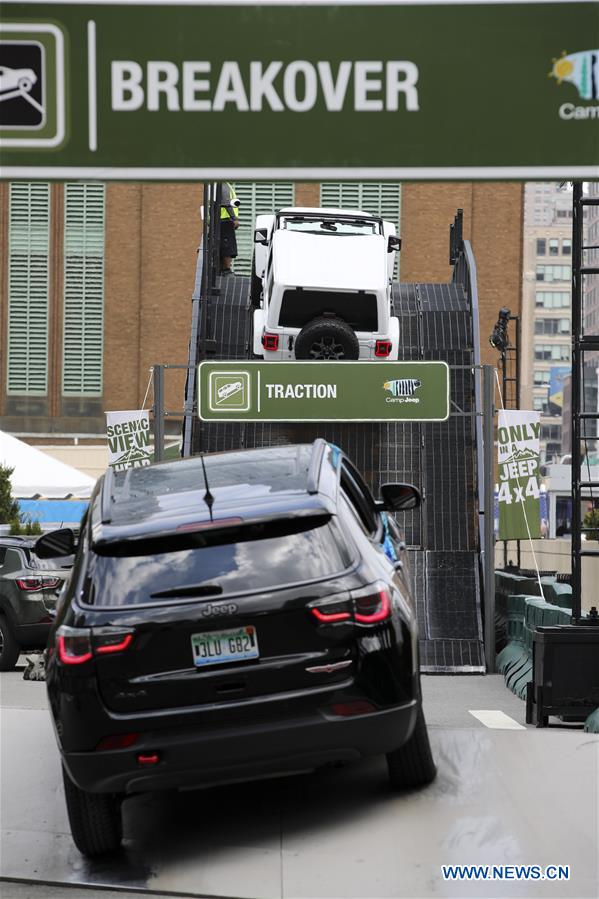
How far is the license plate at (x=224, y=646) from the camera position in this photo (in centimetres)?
591

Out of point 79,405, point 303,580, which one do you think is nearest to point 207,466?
point 303,580

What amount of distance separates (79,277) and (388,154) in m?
47.6

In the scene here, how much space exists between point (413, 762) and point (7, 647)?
1103cm

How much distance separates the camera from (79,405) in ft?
172

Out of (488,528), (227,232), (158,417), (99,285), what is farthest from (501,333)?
(99,285)

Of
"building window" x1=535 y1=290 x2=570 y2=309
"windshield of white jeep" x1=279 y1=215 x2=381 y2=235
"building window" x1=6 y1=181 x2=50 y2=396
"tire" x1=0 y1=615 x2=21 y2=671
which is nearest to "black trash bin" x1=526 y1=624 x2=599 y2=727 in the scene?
"tire" x1=0 y1=615 x2=21 y2=671

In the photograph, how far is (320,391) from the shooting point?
758 inches

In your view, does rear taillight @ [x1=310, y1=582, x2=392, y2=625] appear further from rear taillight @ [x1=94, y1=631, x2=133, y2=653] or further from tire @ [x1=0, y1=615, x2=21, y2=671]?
tire @ [x1=0, y1=615, x2=21, y2=671]

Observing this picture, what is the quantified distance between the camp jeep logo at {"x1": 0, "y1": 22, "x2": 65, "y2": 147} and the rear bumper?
9.06 ft

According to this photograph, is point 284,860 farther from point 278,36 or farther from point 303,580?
point 278,36

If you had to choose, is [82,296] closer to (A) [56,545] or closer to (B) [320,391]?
(B) [320,391]

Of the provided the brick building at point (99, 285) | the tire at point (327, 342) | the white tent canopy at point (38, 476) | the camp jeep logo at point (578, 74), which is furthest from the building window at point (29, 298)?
the camp jeep logo at point (578, 74)

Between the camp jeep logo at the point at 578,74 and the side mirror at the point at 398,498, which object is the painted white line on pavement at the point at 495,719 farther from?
the camp jeep logo at the point at 578,74

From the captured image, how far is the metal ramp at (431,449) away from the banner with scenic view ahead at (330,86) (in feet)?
46.5
